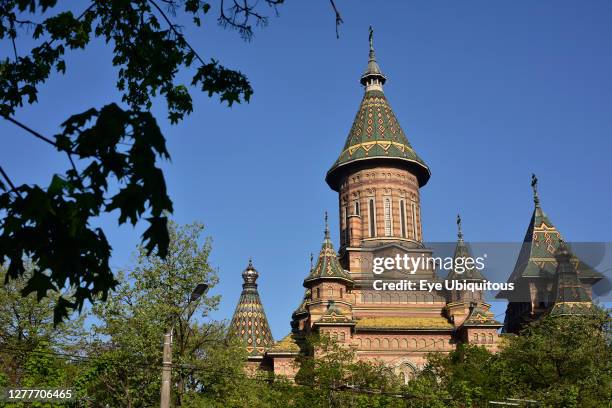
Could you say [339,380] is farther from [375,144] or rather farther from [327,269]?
[375,144]

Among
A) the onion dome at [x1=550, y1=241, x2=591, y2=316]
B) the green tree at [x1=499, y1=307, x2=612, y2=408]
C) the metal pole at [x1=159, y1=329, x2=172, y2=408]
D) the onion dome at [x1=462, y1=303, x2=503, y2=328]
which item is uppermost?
the onion dome at [x1=550, y1=241, x2=591, y2=316]

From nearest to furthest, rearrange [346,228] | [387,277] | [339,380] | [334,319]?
[339,380], [334,319], [387,277], [346,228]

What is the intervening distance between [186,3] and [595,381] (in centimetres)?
2672

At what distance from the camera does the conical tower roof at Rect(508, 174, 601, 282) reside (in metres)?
54.5

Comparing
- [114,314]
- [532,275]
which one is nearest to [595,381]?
[114,314]

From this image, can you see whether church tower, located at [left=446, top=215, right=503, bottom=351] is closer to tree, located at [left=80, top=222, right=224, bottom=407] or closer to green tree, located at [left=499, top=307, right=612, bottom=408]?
green tree, located at [left=499, top=307, right=612, bottom=408]

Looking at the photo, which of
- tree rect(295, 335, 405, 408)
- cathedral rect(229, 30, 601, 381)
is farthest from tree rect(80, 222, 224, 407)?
cathedral rect(229, 30, 601, 381)

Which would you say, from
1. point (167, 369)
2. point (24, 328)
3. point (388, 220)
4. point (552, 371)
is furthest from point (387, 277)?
point (167, 369)

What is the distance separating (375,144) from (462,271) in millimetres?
12332

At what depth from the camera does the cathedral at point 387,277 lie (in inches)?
1886

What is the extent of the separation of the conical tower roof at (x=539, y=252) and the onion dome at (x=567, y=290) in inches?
106

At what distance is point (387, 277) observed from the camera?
52.6m

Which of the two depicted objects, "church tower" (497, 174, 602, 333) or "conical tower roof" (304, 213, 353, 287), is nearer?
"conical tower roof" (304, 213, 353, 287)

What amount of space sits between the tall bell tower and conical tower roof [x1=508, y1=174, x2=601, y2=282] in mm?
7830
